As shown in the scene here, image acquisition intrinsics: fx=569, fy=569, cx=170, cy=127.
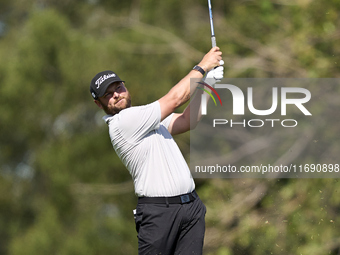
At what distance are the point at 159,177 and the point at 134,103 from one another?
24.6ft

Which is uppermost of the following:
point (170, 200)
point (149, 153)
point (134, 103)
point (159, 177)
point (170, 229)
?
point (134, 103)

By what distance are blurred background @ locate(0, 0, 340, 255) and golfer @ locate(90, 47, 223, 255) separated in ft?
13.7

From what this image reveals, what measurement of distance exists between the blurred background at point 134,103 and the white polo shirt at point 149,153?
433cm

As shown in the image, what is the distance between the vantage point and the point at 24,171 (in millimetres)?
17250

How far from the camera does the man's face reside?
4469mm

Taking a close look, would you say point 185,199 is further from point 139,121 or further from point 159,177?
point 139,121

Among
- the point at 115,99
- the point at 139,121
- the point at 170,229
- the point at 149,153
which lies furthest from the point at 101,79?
the point at 170,229

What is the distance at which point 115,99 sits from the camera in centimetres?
447

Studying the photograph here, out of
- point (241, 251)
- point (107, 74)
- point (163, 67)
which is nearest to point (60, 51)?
point (163, 67)

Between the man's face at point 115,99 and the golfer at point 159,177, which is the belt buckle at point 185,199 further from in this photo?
the man's face at point 115,99

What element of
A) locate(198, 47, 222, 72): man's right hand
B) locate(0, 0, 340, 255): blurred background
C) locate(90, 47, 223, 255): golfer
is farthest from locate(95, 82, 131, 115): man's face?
locate(0, 0, 340, 255): blurred background

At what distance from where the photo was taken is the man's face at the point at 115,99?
4.47 metres

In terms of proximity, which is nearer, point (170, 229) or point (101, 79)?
point (170, 229)

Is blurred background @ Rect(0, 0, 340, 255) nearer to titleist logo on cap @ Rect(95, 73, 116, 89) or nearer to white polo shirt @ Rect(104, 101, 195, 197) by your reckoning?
white polo shirt @ Rect(104, 101, 195, 197)
